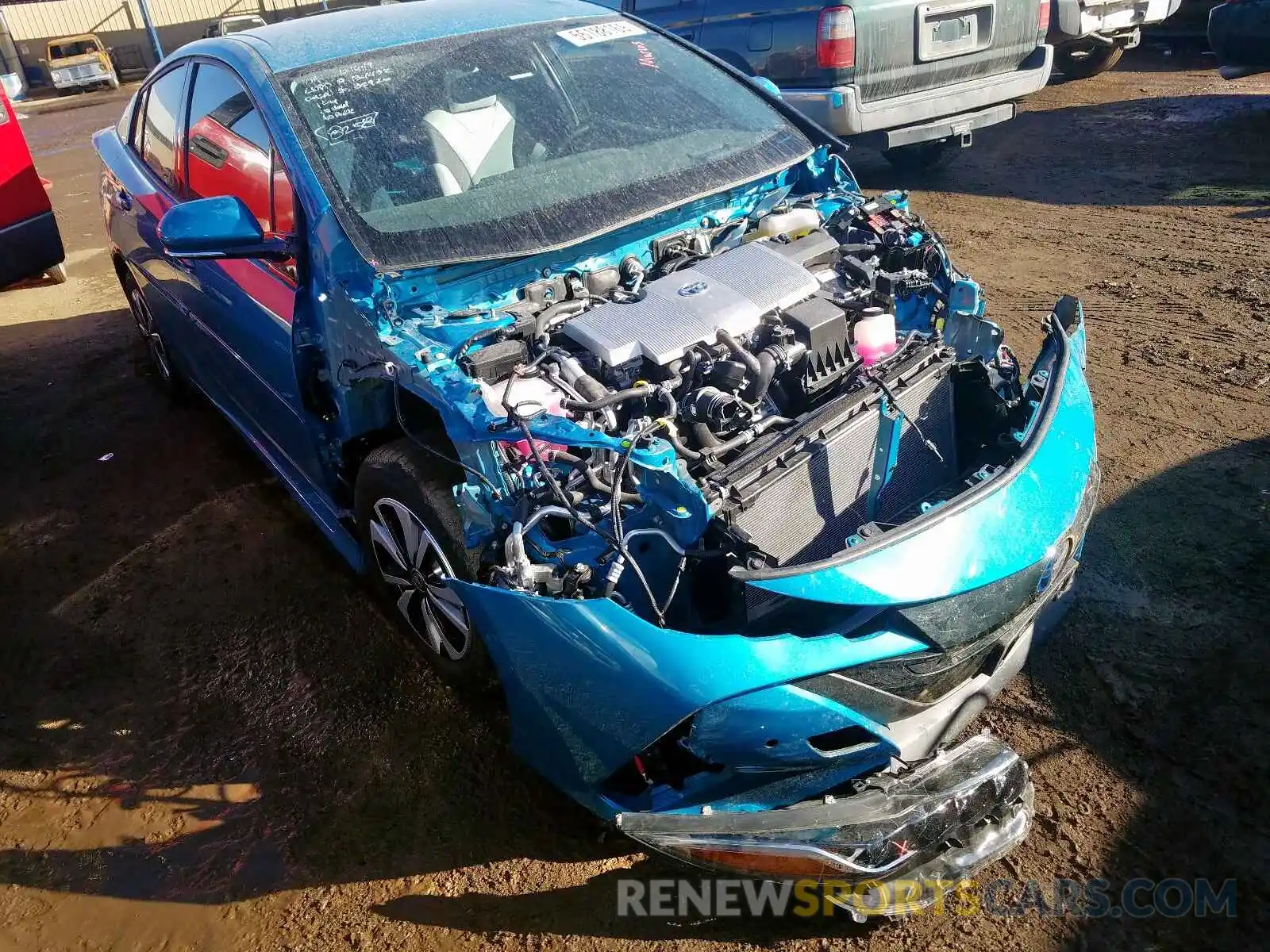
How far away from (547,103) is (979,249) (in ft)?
11.8

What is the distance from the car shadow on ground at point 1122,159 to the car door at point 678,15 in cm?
181

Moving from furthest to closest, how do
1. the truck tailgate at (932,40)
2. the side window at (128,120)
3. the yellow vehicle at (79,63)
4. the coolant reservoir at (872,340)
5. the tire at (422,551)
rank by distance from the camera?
the yellow vehicle at (79,63), the truck tailgate at (932,40), the side window at (128,120), the coolant reservoir at (872,340), the tire at (422,551)

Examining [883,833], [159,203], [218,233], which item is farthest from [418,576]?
[159,203]

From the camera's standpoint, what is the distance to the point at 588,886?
2.36 metres

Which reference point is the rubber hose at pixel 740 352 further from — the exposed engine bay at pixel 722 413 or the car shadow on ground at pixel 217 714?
the car shadow on ground at pixel 217 714

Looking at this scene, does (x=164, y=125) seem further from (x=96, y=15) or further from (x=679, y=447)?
(x=96, y=15)

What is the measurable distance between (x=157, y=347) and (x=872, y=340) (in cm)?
415

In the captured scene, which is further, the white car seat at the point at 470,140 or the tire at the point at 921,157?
the tire at the point at 921,157

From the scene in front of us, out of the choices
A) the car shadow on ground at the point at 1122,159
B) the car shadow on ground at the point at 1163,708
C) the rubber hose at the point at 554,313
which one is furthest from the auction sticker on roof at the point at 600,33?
the car shadow on ground at the point at 1122,159

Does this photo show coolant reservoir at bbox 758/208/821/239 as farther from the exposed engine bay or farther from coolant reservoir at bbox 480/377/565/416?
coolant reservoir at bbox 480/377/565/416

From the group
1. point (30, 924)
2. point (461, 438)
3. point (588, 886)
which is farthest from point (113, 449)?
point (588, 886)

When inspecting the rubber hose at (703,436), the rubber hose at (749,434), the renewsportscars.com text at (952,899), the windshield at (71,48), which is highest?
the windshield at (71,48)

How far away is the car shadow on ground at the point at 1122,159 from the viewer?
6.45 metres

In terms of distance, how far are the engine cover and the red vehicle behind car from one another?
4458 millimetres
